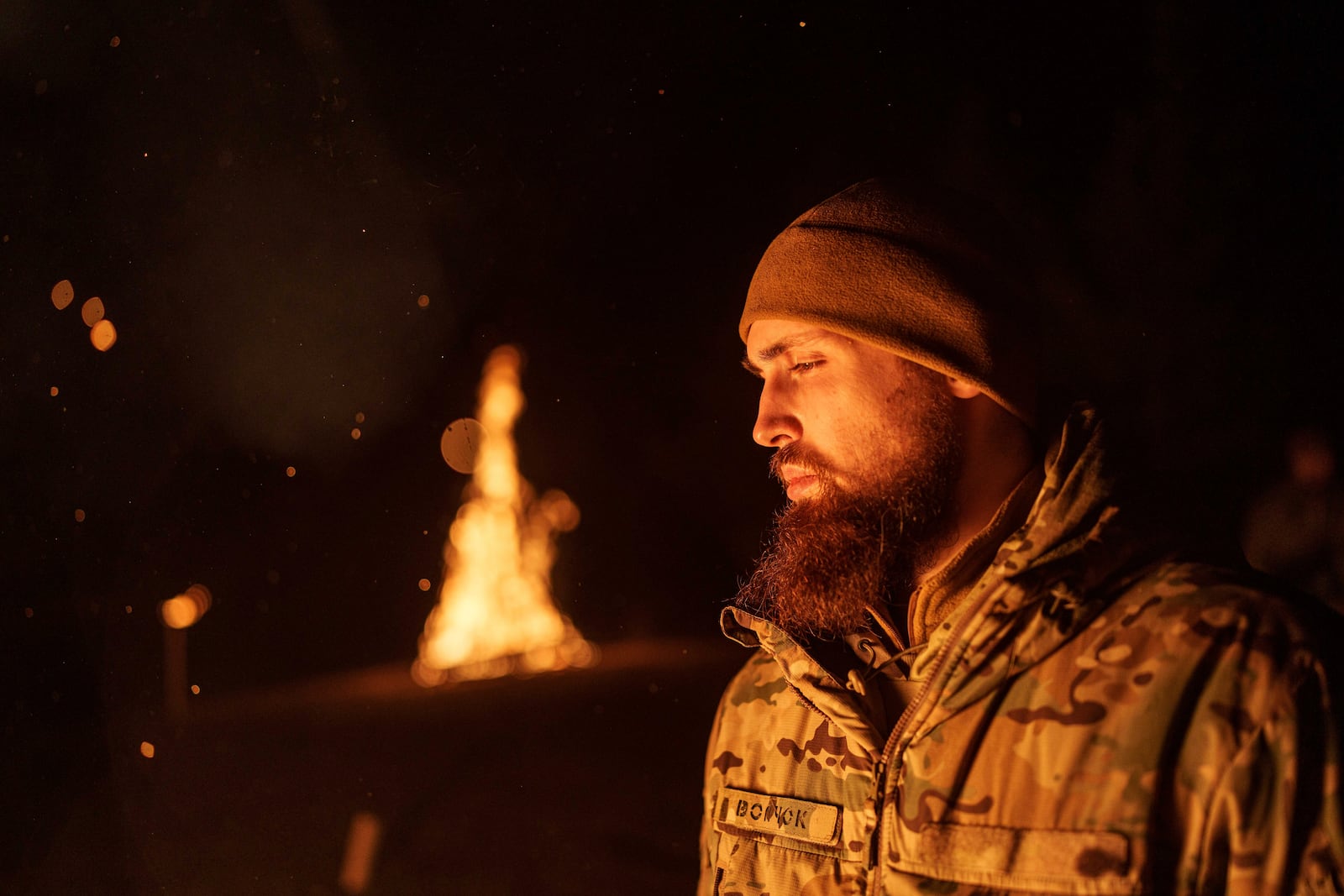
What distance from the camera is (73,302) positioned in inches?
107

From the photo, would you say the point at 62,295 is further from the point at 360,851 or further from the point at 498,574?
the point at 498,574

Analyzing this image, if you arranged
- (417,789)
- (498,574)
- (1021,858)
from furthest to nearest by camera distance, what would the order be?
(498,574) → (417,789) → (1021,858)

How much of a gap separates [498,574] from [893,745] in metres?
11.2

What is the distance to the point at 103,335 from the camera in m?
2.74

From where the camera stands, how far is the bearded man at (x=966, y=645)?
146 centimetres

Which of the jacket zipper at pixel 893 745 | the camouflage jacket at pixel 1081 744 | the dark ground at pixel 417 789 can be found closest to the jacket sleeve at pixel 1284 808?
the camouflage jacket at pixel 1081 744

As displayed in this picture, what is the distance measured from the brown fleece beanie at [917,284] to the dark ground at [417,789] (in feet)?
7.66

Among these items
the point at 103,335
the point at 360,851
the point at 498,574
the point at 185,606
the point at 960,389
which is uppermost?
the point at 498,574

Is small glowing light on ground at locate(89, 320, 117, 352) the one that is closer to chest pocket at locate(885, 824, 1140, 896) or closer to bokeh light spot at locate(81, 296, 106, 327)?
bokeh light spot at locate(81, 296, 106, 327)

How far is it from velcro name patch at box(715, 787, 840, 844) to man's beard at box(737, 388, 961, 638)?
367mm

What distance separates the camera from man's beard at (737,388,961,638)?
2021mm

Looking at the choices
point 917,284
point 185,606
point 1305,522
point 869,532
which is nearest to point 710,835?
point 869,532

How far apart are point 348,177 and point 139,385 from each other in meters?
0.90

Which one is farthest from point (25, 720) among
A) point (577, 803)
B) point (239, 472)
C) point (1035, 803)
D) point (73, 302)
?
point (577, 803)
